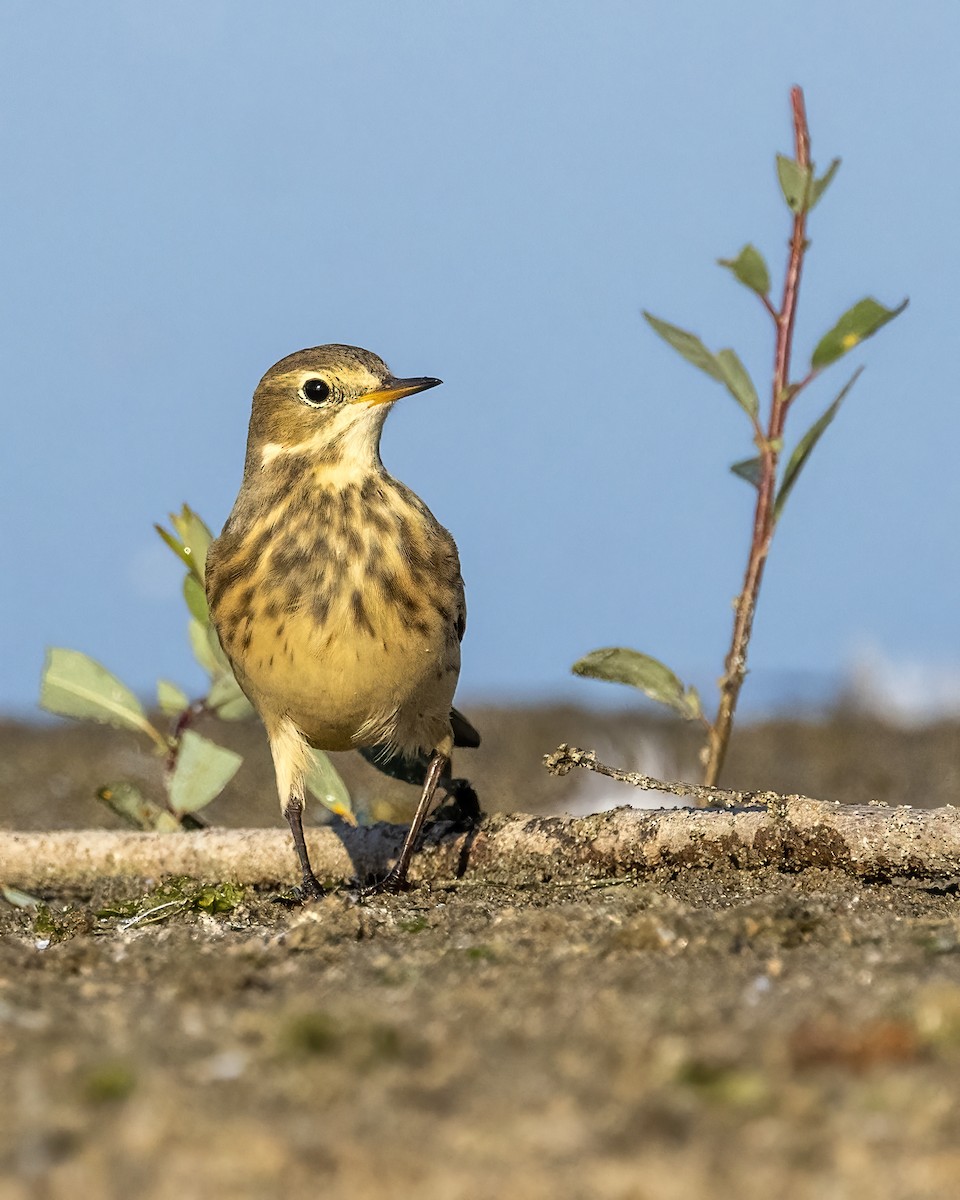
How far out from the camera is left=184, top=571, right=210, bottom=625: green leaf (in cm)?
659

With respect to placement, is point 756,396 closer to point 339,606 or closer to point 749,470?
point 749,470

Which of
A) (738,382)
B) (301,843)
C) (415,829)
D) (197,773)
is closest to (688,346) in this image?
(738,382)

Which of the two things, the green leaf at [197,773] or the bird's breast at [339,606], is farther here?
the green leaf at [197,773]

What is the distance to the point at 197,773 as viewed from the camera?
644 centimetres

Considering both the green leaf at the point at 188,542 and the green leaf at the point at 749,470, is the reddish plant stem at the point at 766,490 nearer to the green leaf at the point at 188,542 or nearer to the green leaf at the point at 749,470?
the green leaf at the point at 749,470

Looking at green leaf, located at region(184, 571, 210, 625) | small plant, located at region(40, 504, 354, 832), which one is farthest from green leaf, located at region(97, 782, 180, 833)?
green leaf, located at region(184, 571, 210, 625)

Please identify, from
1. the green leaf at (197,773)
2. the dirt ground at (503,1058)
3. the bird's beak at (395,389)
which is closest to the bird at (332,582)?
the bird's beak at (395,389)

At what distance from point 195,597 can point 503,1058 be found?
452 centimetres

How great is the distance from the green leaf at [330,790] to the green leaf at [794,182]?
2940mm

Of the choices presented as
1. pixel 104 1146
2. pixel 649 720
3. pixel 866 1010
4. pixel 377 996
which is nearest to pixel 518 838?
pixel 377 996

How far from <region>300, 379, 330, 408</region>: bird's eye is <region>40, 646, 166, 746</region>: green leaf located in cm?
187

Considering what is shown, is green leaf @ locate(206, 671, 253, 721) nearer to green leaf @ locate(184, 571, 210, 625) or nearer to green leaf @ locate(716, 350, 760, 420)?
green leaf @ locate(184, 571, 210, 625)

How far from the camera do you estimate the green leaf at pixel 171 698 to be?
6.70 meters

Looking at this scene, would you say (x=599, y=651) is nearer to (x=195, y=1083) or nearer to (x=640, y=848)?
(x=640, y=848)
